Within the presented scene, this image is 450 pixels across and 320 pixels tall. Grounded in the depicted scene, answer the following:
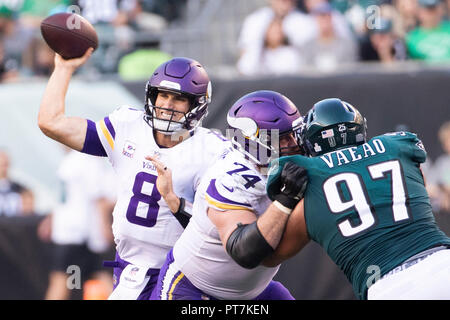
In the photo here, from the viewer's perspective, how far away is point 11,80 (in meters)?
9.44

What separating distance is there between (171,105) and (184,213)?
0.66 m

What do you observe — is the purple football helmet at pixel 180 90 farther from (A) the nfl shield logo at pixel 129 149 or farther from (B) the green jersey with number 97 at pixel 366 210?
(B) the green jersey with number 97 at pixel 366 210

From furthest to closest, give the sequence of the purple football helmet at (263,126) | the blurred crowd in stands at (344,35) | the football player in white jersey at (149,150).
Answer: the blurred crowd in stands at (344,35), the football player in white jersey at (149,150), the purple football helmet at (263,126)

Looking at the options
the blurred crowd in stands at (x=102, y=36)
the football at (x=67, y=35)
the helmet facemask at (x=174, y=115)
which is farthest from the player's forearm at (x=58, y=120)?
the blurred crowd in stands at (x=102, y=36)

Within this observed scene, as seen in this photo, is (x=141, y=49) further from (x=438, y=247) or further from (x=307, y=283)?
(x=438, y=247)

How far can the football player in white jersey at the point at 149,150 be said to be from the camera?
478cm

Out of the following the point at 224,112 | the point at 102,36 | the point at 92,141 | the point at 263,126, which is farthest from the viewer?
the point at 102,36

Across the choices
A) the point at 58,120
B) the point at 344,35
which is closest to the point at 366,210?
the point at 58,120

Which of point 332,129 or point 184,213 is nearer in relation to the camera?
point 332,129

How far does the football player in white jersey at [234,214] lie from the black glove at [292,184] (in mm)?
32

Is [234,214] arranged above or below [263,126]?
below

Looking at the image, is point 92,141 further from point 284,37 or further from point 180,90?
point 284,37

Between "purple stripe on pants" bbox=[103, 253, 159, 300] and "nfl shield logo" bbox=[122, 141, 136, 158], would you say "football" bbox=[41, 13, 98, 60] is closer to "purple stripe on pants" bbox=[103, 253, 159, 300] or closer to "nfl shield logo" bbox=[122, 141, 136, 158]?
"nfl shield logo" bbox=[122, 141, 136, 158]

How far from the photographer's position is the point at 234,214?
4.06 meters
